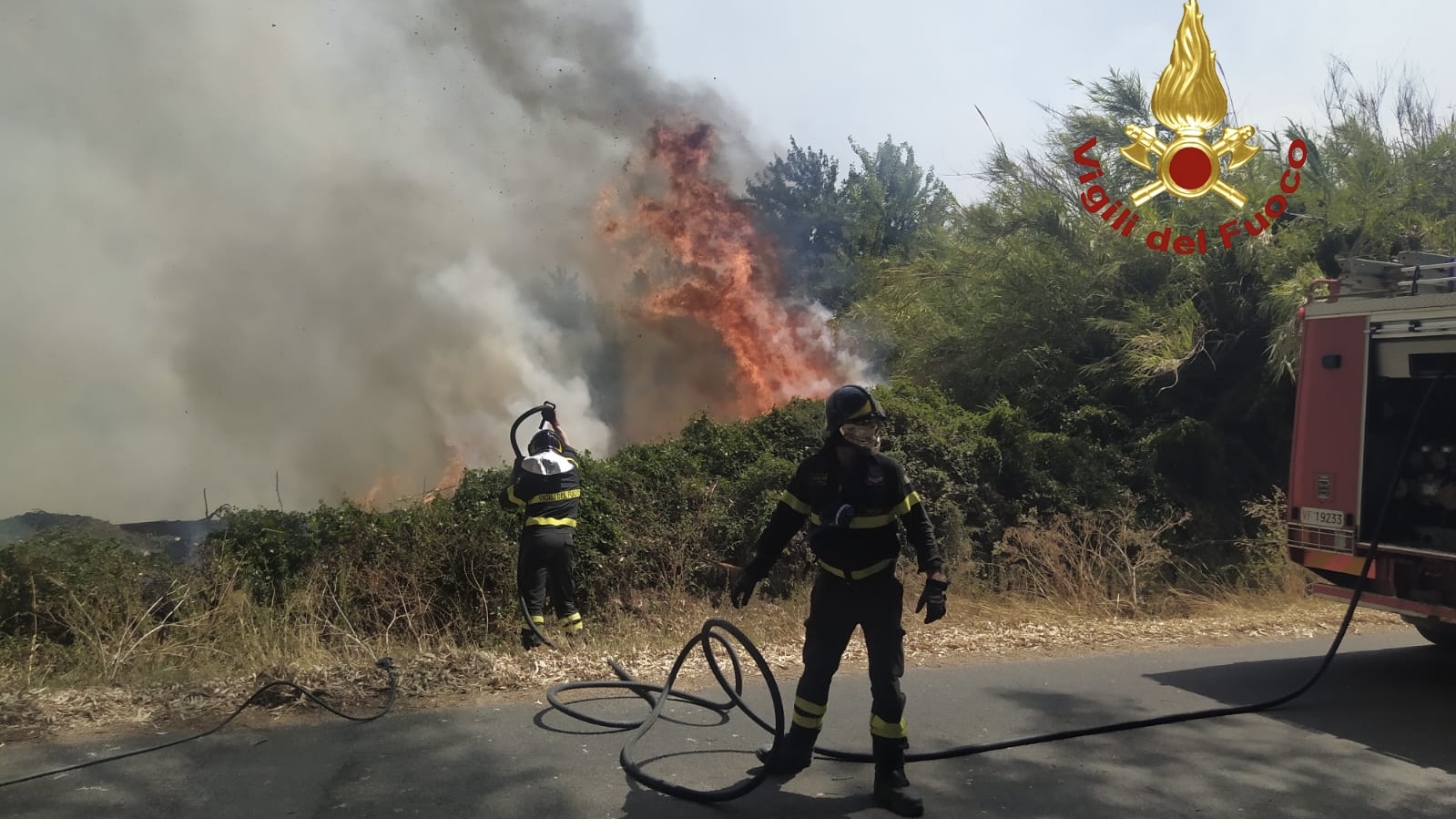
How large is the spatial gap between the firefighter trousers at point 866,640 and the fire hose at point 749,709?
0.64 ft

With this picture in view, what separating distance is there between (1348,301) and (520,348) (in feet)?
48.3

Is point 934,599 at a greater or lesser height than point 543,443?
lesser

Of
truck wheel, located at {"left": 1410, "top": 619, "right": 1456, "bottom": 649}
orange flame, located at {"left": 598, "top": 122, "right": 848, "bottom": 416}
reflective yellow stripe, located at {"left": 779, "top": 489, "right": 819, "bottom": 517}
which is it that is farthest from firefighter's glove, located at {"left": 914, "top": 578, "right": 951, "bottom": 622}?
orange flame, located at {"left": 598, "top": 122, "right": 848, "bottom": 416}

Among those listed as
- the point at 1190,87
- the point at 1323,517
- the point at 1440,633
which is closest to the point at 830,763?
the point at 1323,517

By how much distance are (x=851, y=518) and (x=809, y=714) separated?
3.04 feet

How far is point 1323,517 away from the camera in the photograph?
7070 mm

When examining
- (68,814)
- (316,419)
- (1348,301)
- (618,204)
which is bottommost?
(68,814)

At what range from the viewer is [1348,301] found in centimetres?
702

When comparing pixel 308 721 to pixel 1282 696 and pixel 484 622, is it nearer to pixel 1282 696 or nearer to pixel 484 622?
pixel 484 622

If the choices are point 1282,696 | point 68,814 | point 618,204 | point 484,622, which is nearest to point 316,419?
point 618,204

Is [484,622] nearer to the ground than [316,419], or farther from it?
nearer to the ground

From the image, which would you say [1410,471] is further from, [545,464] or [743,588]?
[545,464]

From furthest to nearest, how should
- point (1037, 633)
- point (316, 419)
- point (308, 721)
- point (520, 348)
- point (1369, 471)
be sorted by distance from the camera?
1. point (520, 348)
2. point (316, 419)
3. point (1037, 633)
4. point (1369, 471)
5. point (308, 721)

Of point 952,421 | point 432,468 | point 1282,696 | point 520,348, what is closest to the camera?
point 1282,696
